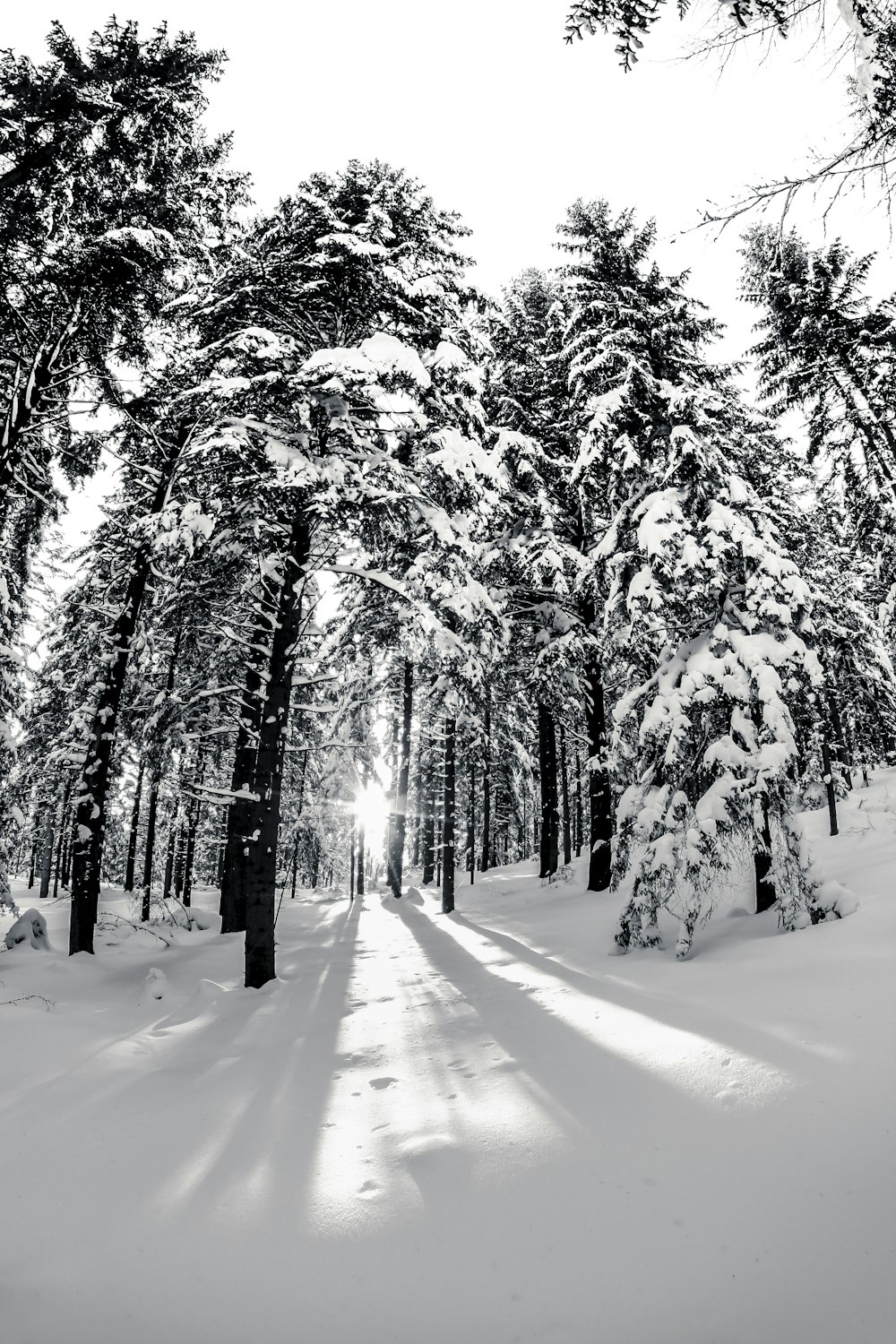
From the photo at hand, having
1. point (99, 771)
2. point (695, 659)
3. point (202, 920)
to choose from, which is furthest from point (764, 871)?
point (202, 920)

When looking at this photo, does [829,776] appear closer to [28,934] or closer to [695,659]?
[695,659]

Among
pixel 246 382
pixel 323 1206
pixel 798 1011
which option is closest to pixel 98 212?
pixel 246 382

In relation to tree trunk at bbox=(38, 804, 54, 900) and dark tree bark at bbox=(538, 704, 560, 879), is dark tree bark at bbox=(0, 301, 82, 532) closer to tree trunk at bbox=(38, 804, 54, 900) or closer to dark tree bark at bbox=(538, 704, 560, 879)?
dark tree bark at bbox=(538, 704, 560, 879)

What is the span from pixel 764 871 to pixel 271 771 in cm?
665

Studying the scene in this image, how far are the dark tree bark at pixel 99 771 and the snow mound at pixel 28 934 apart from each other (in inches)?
19.0

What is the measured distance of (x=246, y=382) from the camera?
7957 millimetres

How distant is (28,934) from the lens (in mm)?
9750

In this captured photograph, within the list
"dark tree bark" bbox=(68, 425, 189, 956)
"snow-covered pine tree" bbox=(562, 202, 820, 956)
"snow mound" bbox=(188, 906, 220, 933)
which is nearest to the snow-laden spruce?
"snow-covered pine tree" bbox=(562, 202, 820, 956)

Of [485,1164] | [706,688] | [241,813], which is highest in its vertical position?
[706,688]

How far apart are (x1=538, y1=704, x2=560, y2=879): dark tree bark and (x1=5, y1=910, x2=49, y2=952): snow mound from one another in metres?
12.4

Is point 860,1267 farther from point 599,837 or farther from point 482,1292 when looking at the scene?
point 599,837

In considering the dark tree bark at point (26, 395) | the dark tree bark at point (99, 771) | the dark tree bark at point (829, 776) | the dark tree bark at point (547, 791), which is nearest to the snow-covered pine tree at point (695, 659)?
the dark tree bark at point (829, 776)

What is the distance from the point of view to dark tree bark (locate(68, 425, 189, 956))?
1038cm

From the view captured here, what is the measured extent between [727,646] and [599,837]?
280 inches
